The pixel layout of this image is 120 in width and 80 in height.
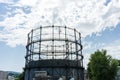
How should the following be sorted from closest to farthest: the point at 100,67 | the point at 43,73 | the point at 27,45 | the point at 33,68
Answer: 1. the point at 43,73
2. the point at 33,68
3. the point at 27,45
4. the point at 100,67

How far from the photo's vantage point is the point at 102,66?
2133 inches

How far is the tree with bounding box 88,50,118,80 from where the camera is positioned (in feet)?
176

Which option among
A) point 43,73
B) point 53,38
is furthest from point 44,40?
point 43,73

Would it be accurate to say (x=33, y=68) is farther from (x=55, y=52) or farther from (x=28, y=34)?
(x=28, y=34)

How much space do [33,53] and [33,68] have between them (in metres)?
2.27

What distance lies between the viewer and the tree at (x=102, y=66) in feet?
176

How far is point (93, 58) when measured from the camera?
5553cm

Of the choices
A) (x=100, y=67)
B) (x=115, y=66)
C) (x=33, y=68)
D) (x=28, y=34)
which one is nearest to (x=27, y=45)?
(x=28, y=34)

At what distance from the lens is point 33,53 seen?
36.8m

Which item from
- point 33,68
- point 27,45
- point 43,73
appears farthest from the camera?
point 27,45

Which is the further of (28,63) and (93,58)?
(93,58)

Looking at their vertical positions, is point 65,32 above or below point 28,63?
above

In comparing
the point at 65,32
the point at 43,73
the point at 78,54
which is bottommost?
the point at 43,73

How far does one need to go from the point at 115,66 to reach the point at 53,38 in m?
23.6
